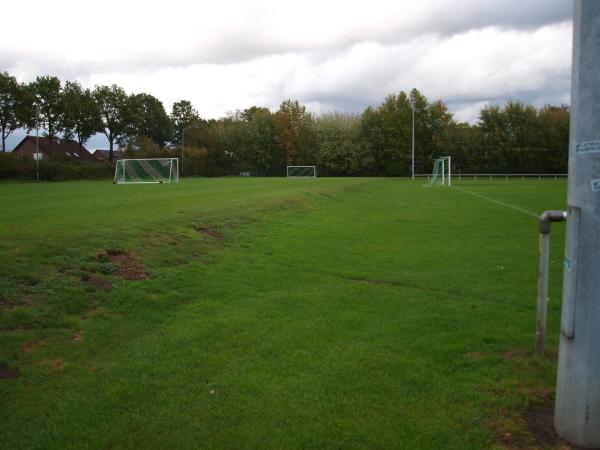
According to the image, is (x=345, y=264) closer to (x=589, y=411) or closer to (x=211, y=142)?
(x=589, y=411)

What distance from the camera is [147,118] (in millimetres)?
96812

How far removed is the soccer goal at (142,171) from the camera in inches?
1916

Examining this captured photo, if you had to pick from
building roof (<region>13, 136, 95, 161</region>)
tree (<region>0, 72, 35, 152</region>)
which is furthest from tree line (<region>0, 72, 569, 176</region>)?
building roof (<region>13, 136, 95, 161</region>)

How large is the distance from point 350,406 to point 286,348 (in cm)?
140

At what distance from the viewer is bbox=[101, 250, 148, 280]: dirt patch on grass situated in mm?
7854

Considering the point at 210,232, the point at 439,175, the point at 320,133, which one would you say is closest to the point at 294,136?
the point at 320,133

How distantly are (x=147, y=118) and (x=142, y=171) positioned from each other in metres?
52.1

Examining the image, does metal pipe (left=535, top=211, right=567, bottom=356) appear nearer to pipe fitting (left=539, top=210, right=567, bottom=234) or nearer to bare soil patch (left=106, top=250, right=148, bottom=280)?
pipe fitting (left=539, top=210, right=567, bottom=234)

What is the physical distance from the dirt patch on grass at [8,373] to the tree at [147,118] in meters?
88.8

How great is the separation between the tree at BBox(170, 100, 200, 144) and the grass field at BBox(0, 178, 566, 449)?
3906 inches

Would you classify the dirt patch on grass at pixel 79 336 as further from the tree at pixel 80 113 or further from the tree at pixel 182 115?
the tree at pixel 182 115

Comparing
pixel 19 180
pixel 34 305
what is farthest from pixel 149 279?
pixel 19 180

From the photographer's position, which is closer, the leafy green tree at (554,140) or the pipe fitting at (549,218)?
the pipe fitting at (549,218)

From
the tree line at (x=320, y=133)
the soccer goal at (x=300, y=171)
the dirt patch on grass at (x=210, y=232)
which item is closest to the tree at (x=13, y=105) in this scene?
the tree line at (x=320, y=133)
